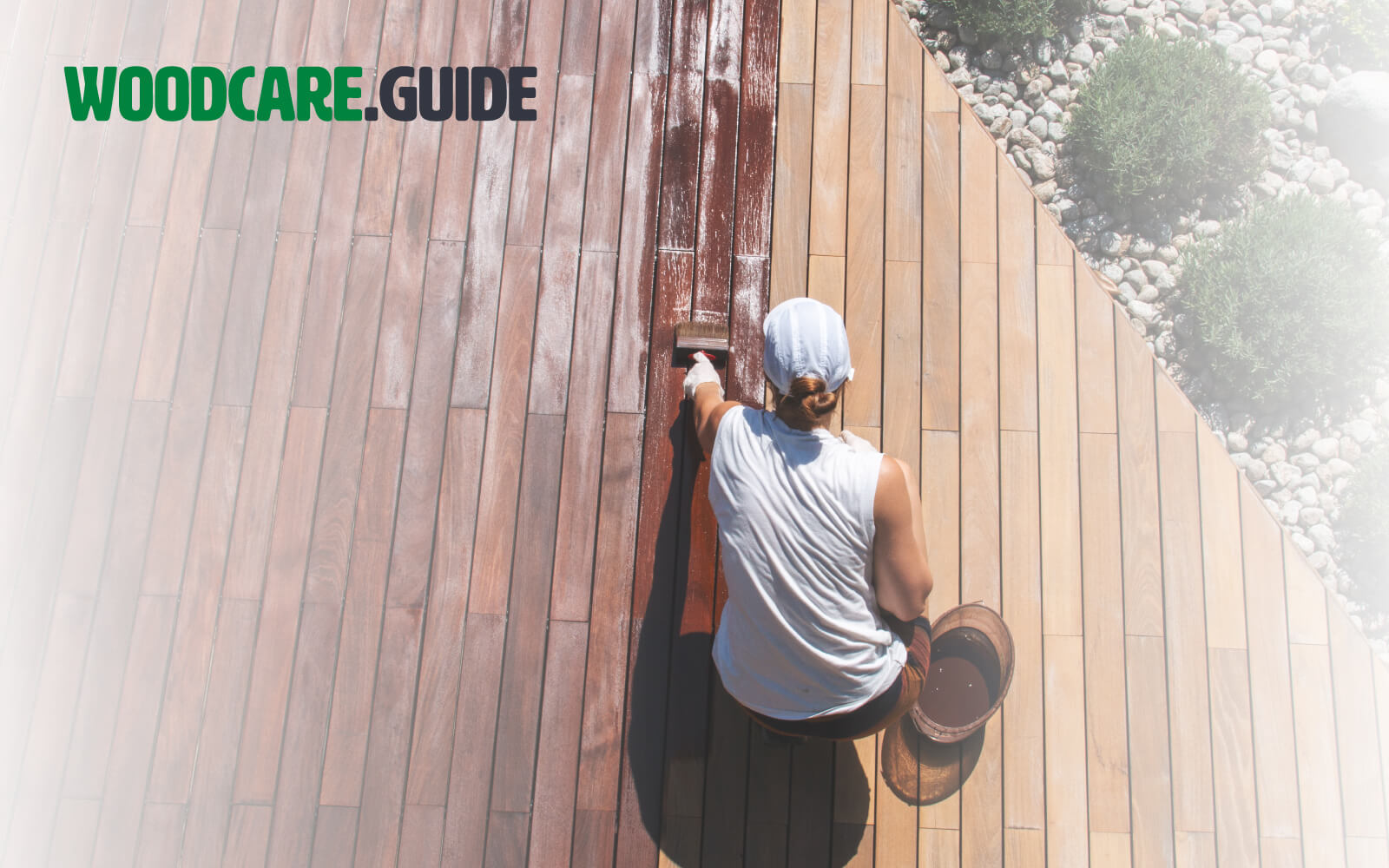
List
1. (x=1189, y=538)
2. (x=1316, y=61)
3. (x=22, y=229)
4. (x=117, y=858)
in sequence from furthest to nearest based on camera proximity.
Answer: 1. (x=1316, y=61)
2. (x=22, y=229)
3. (x=1189, y=538)
4. (x=117, y=858)

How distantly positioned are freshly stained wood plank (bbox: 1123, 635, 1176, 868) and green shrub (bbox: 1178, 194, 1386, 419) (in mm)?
1332

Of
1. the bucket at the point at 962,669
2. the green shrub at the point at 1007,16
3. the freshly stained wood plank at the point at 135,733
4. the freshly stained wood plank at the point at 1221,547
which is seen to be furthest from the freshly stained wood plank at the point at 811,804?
the green shrub at the point at 1007,16

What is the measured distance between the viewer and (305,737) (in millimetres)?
2137

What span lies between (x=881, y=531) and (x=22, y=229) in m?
2.63

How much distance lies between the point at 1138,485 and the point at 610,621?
4.99 ft

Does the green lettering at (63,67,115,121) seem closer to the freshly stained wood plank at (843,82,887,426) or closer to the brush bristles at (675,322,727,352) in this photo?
the brush bristles at (675,322,727,352)

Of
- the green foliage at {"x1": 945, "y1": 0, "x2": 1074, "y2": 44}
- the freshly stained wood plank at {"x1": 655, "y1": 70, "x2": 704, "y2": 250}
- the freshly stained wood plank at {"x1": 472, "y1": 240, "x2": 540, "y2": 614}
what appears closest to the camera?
the freshly stained wood plank at {"x1": 472, "y1": 240, "x2": 540, "y2": 614}

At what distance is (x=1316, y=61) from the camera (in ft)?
11.3

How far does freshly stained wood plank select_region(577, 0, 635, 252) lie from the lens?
2434mm

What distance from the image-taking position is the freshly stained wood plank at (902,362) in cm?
232

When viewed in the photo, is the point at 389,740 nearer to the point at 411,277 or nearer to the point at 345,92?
the point at 411,277

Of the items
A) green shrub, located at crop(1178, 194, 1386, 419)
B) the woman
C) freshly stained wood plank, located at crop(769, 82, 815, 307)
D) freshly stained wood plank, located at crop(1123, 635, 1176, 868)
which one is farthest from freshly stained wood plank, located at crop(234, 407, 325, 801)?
green shrub, located at crop(1178, 194, 1386, 419)

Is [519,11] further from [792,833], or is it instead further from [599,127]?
[792,833]

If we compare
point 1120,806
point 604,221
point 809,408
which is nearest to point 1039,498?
point 1120,806
